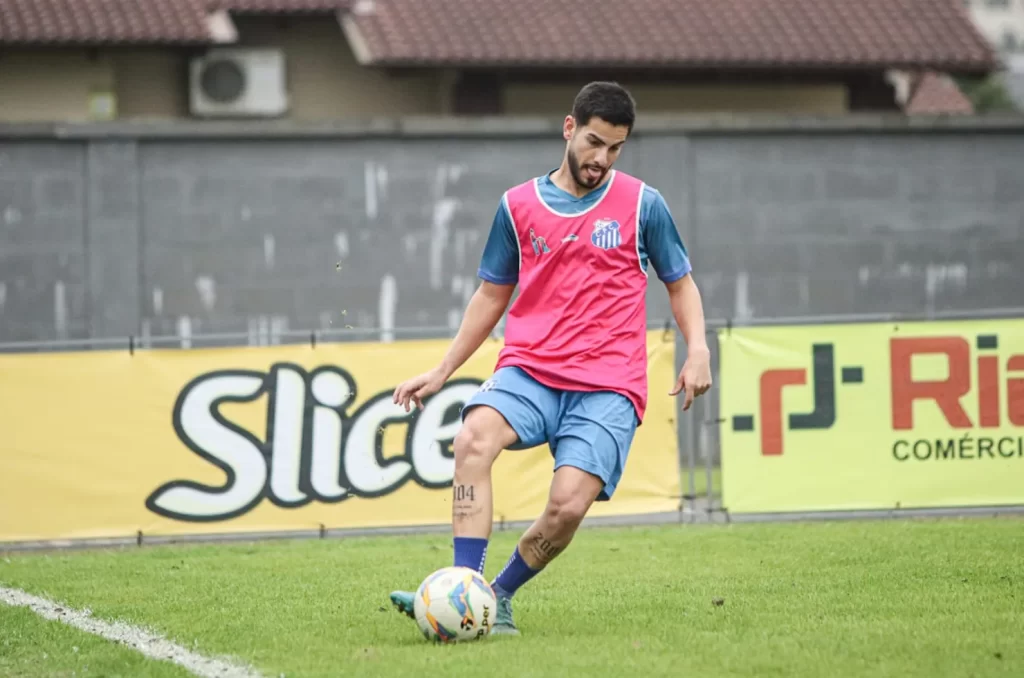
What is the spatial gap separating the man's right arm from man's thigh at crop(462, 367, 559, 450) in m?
0.25

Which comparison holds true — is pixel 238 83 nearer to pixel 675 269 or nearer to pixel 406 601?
pixel 675 269

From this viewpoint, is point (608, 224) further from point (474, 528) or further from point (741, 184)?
point (741, 184)

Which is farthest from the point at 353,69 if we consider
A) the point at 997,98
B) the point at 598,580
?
the point at 997,98

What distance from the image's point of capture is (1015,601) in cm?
739

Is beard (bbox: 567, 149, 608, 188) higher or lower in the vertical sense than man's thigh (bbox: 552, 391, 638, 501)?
higher

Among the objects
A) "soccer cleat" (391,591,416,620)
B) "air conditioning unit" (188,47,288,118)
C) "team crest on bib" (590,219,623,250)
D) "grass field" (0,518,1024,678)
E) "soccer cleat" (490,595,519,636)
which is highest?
"air conditioning unit" (188,47,288,118)

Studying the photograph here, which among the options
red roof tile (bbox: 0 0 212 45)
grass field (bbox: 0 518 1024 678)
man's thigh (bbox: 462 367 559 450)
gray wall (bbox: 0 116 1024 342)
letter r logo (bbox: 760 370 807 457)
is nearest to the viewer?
grass field (bbox: 0 518 1024 678)

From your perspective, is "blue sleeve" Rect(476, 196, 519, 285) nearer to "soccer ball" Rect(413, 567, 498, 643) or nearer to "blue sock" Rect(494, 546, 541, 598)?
"blue sock" Rect(494, 546, 541, 598)

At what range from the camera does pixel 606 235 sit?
21.6ft

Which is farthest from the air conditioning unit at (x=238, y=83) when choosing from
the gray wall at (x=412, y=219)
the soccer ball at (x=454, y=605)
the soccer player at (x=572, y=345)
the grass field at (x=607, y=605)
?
the soccer ball at (x=454, y=605)

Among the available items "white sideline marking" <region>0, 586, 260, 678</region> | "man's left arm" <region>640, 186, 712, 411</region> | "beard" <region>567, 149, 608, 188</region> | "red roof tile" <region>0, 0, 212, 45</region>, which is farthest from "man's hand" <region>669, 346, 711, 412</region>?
"red roof tile" <region>0, 0, 212, 45</region>

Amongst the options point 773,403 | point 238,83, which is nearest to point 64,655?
point 773,403

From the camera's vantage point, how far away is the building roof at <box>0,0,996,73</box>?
72.0 ft

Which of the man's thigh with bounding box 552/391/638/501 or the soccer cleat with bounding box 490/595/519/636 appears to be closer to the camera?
the man's thigh with bounding box 552/391/638/501
